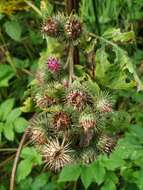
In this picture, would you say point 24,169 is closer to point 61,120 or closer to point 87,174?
point 87,174

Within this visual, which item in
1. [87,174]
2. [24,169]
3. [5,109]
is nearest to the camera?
[87,174]

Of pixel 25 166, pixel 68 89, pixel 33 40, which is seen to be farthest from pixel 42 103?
pixel 33 40

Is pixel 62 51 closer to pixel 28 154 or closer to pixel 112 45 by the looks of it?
pixel 112 45

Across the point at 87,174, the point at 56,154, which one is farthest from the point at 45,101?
the point at 87,174

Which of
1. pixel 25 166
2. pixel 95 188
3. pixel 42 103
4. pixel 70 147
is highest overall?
pixel 42 103

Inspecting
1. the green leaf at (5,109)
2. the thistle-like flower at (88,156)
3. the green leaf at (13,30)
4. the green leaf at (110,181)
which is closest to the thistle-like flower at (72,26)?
the thistle-like flower at (88,156)

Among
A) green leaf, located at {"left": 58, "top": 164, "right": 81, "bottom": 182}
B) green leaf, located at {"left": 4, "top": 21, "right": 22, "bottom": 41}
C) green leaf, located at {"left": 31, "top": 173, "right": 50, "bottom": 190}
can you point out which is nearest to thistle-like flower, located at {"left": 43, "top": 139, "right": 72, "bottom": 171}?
green leaf, located at {"left": 58, "top": 164, "right": 81, "bottom": 182}
